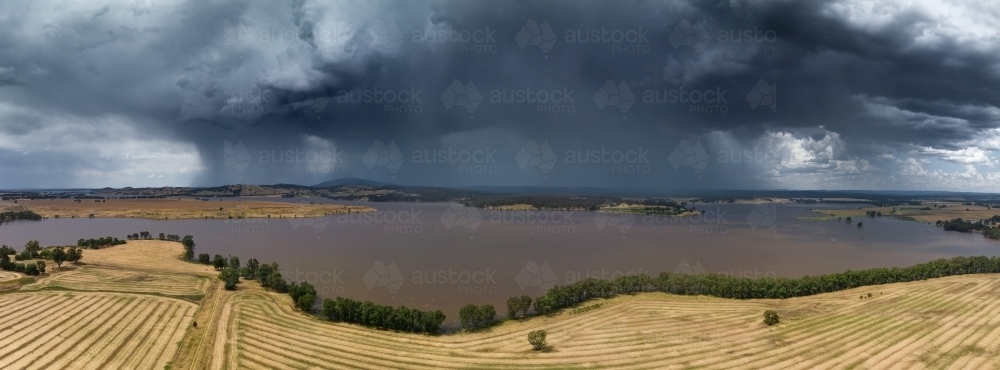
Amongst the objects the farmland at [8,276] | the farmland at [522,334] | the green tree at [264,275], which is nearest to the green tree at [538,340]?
the farmland at [522,334]

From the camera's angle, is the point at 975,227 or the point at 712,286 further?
the point at 975,227

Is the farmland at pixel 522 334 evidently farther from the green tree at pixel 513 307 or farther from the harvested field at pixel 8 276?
the harvested field at pixel 8 276

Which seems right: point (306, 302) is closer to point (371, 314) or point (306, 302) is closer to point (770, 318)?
point (371, 314)

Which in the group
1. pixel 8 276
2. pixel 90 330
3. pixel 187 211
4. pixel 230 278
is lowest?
pixel 90 330

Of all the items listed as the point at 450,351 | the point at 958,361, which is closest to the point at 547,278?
the point at 450,351

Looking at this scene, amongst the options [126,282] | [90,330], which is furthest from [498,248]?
[90,330]

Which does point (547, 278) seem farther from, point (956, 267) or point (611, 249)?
point (956, 267)
